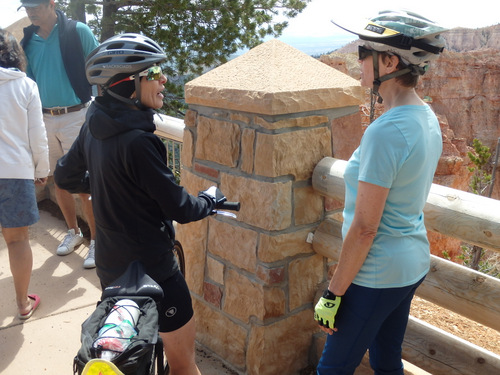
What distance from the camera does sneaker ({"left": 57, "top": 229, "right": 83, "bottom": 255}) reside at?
4582mm

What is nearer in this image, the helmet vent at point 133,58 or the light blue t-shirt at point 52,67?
the helmet vent at point 133,58

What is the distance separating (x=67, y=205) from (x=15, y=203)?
48.9 inches

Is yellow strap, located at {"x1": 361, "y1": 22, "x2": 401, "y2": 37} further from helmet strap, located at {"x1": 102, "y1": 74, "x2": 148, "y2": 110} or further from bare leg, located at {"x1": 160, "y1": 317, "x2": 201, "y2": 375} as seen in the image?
bare leg, located at {"x1": 160, "y1": 317, "x2": 201, "y2": 375}

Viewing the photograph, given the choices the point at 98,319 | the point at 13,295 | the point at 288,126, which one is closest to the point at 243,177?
the point at 288,126

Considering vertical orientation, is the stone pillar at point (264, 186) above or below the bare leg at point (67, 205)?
above

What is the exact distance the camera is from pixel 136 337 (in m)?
1.57

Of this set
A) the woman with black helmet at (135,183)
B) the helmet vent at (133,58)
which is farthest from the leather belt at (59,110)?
the helmet vent at (133,58)

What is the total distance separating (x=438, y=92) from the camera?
4622 centimetres

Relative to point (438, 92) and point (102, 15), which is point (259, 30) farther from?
point (438, 92)

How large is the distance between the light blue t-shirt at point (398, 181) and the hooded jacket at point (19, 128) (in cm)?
245

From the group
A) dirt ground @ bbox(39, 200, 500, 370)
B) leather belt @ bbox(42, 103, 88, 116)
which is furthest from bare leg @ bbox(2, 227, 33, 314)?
dirt ground @ bbox(39, 200, 500, 370)

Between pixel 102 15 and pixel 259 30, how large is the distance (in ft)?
14.6

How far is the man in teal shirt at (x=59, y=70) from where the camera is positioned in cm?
443

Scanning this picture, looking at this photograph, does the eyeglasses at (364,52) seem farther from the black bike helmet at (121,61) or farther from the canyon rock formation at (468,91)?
the canyon rock formation at (468,91)
